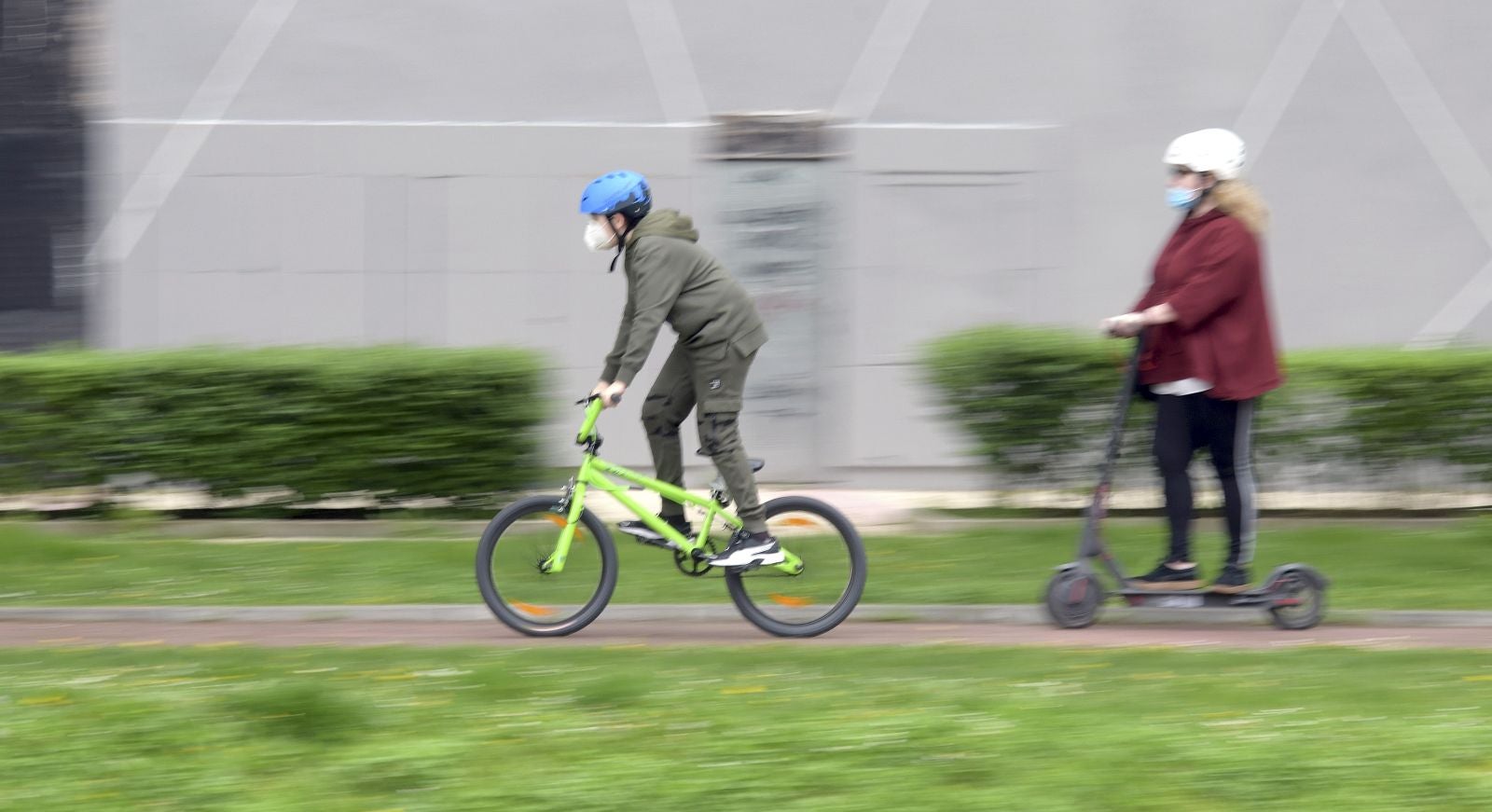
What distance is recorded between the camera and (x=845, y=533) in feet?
22.4

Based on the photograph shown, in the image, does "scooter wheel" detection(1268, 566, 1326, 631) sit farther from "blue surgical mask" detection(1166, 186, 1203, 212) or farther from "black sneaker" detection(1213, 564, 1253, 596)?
"blue surgical mask" detection(1166, 186, 1203, 212)

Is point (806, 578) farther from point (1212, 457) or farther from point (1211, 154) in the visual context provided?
point (1211, 154)

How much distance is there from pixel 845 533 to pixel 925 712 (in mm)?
1942

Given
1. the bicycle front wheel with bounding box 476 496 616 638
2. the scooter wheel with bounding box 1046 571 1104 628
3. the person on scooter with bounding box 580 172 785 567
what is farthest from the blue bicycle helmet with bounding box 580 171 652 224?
the scooter wheel with bounding box 1046 571 1104 628

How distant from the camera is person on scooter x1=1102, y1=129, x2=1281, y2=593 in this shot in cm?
676

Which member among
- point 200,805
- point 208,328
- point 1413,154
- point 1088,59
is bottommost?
point 200,805

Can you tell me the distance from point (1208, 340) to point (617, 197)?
243 centimetres

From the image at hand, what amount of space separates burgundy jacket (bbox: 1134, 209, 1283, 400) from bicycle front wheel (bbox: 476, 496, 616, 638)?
2.44 metres

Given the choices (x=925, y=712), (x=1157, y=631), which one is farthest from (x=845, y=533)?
(x=925, y=712)

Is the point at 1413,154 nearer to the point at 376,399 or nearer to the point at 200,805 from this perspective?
the point at 376,399

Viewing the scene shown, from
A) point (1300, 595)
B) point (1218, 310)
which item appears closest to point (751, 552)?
point (1218, 310)

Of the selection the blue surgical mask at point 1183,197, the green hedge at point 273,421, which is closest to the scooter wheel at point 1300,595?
the blue surgical mask at point 1183,197

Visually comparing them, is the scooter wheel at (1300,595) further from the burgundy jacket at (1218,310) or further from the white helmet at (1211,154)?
the white helmet at (1211,154)

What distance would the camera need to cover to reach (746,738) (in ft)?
15.3
